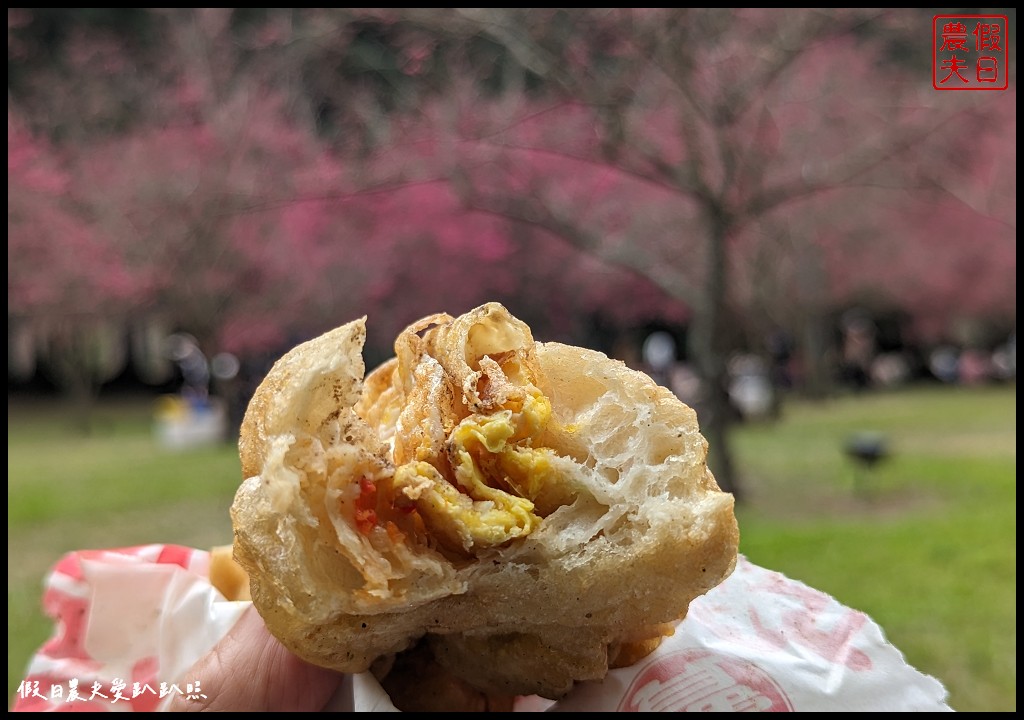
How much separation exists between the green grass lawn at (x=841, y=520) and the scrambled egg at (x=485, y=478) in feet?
9.26

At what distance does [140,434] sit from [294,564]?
17161 mm

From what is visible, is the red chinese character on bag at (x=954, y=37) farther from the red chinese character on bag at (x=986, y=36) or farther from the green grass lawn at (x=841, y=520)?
the green grass lawn at (x=841, y=520)

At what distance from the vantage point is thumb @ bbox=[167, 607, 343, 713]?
173 centimetres

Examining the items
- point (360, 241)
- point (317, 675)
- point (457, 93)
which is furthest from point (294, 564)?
point (360, 241)

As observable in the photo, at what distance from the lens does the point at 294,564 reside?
1311 mm

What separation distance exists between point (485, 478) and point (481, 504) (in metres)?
0.07

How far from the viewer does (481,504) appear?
1.37m

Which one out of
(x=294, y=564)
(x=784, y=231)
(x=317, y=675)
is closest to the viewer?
(x=294, y=564)

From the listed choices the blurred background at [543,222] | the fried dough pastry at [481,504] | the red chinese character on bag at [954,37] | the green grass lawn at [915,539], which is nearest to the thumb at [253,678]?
the fried dough pastry at [481,504]

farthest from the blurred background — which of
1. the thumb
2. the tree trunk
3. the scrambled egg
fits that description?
the scrambled egg

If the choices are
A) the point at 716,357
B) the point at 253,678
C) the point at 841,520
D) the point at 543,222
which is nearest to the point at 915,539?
the point at 841,520

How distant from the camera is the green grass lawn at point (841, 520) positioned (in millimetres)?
4723

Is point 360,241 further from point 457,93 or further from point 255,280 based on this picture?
point 457,93

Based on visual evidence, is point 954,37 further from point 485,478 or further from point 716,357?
point 485,478
